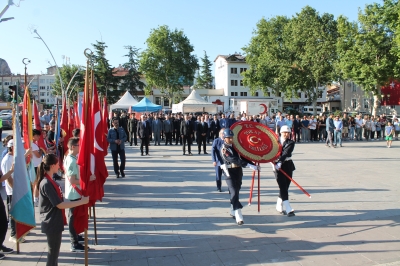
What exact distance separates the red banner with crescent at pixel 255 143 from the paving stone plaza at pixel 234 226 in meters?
1.34

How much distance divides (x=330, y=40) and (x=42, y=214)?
48174mm

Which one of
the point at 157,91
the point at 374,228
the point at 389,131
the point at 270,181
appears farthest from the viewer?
the point at 157,91

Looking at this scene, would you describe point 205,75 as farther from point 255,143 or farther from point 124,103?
point 255,143

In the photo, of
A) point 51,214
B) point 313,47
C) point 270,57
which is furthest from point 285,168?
point 270,57

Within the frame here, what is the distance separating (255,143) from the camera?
7207mm

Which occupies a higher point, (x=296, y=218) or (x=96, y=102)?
(x=96, y=102)

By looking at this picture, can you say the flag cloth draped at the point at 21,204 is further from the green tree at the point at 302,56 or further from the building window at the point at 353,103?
the building window at the point at 353,103

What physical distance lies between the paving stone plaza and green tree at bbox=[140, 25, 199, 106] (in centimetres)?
5533

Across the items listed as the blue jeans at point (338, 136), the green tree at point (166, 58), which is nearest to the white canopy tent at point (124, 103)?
the blue jeans at point (338, 136)

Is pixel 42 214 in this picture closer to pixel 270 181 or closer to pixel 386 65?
pixel 270 181


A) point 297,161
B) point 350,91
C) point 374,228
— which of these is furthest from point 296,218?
point 350,91

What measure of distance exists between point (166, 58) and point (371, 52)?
37248mm

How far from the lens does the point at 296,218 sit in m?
7.24

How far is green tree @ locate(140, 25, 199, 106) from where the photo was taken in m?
64.6
